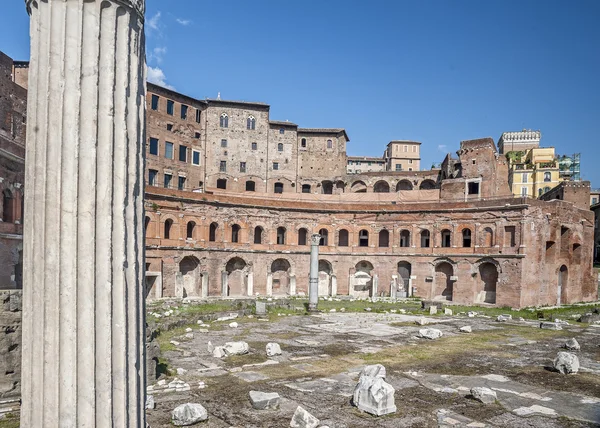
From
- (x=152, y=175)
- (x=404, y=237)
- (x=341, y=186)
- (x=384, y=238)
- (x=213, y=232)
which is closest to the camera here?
(x=213, y=232)

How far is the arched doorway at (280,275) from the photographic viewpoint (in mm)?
36188

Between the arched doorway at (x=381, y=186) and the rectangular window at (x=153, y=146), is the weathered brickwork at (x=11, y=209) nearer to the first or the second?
the rectangular window at (x=153, y=146)

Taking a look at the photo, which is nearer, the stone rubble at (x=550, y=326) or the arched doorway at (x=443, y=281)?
the stone rubble at (x=550, y=326)

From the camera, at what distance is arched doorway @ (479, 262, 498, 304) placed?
32062mm

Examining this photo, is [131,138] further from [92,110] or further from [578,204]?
[578,204]

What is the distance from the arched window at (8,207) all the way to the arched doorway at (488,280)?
2882 cm

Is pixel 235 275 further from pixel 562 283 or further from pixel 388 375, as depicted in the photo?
pixel 562 283

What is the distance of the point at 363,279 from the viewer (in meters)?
36.8

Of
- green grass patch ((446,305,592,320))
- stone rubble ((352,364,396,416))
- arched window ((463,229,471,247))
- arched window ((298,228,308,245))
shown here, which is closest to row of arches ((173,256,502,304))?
arched window ((298,228,308,245))

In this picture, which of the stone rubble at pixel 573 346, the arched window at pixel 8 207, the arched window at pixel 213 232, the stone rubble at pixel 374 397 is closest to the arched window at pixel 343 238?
the arched window at pixel 213 232

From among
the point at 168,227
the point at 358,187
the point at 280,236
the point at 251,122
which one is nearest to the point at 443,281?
the point at 280,236

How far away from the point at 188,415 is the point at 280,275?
28.7 metres

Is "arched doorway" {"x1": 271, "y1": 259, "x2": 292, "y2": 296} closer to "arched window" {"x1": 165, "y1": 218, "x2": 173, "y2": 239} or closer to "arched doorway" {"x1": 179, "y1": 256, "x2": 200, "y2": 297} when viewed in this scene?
"arched doorway" {"x1": 179, "y1": 256, "x2": 200, "y2": 297}

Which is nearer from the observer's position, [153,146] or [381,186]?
[153,146]
